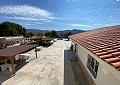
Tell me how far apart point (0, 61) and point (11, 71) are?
236 centimetres

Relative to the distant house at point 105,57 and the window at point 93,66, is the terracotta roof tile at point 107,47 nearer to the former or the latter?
the distant house at point 105,57

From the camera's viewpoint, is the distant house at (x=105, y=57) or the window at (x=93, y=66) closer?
the distant house at (x=105, y=57)

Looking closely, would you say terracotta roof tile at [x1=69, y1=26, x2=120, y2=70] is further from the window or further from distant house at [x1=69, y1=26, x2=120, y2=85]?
the window

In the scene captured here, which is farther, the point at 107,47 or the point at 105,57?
the point at 107,47

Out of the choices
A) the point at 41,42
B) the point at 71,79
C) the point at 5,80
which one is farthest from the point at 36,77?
the point at 41,42

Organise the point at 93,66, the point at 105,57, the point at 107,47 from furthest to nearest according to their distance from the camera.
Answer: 1. the point at 93,66
2. the point at 107,47
3. the point at 105,57

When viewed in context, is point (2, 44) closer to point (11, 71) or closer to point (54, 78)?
point (11, 71)

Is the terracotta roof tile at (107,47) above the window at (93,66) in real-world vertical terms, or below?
above

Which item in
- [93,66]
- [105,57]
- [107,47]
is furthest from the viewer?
[93,66]

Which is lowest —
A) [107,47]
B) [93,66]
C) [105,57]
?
[93,66]

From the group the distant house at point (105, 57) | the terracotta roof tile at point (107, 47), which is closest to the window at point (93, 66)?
the distant house at point (105, 57)

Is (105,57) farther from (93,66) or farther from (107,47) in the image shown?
(93,66)

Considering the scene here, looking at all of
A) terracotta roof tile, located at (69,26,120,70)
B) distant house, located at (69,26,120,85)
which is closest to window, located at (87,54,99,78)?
distant house, located at (69,26,120,85)

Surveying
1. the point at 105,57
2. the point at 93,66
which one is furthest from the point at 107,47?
the point at 93,66
